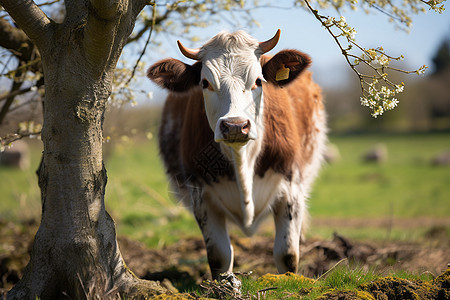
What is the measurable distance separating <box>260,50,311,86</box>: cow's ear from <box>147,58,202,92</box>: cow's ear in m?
0.67

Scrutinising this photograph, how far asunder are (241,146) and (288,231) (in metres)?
1.24

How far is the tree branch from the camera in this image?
9.96 ft

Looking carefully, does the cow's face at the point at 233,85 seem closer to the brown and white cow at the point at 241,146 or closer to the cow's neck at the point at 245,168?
the brown and white cow at the point at 241,146

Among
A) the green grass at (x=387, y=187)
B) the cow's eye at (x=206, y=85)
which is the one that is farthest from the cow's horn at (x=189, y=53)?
the green grass at (x=387, y=187)

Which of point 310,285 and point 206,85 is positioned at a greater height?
point 206,85

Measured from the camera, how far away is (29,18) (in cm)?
310

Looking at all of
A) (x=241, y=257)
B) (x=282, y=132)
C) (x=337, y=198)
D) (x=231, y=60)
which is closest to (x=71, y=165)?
(x=231, y=60)

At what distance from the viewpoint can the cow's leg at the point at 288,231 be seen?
14.6 ft

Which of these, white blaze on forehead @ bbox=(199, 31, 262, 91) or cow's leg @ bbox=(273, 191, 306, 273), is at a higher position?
white blaze on forehead @ bbox=(199, 31, 262, 91)

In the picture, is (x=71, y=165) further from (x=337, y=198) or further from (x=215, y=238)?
(x=337, y=198)

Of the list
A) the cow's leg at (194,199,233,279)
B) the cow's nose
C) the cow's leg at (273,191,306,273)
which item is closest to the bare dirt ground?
the cow's leg at (194,199,233,279)

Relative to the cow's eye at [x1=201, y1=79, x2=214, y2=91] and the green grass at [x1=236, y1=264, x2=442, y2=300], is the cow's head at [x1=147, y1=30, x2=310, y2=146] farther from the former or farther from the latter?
the green grass at [x1=236, y1=264, x2=442, y2=300]

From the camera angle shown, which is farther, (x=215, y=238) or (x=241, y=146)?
(x=215, y=238)

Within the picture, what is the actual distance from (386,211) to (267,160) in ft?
37.3
